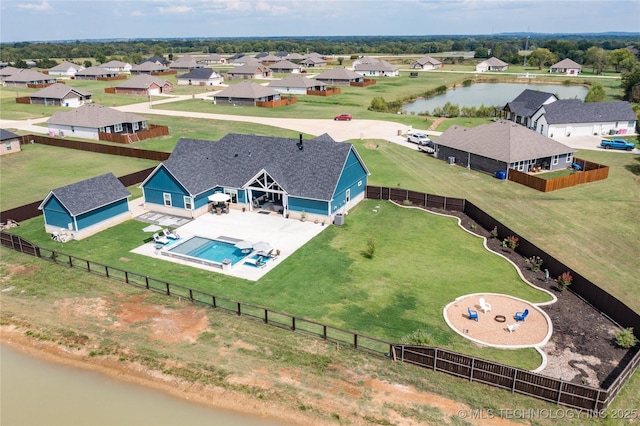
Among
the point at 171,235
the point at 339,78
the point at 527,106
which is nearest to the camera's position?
the point at 171,235

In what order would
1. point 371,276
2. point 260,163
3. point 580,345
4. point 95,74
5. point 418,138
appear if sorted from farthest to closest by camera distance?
point 95,74 < point 418,138 < point 260,163 < point 371,276 < point 580,345

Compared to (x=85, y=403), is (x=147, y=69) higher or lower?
higher

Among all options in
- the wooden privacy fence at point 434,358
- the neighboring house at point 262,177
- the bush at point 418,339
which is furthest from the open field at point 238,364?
the neighboring house at point 262,177

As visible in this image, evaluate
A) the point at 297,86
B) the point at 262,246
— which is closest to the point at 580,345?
the point at 262,246

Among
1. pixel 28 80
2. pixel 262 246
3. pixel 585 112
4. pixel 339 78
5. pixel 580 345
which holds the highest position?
pixel 28 80

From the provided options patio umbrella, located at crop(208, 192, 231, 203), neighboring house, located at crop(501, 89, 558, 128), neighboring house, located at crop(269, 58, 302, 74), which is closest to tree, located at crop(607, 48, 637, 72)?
neighboring house, located at crop(501, 89, 558, 128)

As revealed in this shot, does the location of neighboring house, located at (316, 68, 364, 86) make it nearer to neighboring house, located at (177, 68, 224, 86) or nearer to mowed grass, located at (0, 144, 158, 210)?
neighboring house, located at (177, 68, 224, 86)

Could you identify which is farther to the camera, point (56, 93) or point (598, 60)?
point (598, 60)

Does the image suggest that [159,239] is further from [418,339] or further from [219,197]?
[418,339]
